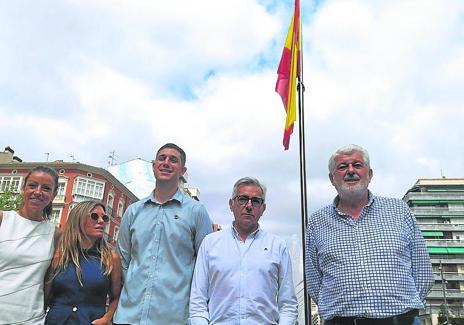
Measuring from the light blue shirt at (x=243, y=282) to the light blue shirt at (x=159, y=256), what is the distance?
21 cm

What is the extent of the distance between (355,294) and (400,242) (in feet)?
1.87

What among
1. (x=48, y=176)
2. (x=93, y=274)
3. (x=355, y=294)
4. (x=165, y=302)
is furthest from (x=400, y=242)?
(x=48, y=176)

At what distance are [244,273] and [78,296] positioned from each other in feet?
4.57

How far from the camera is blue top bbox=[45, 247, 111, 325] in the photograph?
334 cm

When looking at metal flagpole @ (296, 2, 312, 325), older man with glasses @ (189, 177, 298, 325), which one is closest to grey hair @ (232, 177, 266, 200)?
older man with glasses @ (189, 177, 298, 325)

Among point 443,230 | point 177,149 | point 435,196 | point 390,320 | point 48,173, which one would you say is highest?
point 435,196

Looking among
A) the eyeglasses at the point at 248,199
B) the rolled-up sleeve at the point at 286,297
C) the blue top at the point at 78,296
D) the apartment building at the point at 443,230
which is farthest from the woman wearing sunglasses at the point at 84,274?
the apartment building at the point at 443,230

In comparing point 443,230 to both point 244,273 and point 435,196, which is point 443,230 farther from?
point 244,273

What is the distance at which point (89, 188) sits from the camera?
42812 mm

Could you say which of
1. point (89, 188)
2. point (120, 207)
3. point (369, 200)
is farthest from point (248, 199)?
point (120, 207)

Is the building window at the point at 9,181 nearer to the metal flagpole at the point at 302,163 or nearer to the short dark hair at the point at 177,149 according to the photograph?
the metal flagpole at the point at 302,163

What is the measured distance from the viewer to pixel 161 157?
3936mm

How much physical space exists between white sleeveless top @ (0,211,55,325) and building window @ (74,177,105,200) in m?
39.6

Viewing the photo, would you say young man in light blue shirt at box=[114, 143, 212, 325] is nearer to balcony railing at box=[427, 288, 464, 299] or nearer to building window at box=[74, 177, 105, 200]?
building window at box=[74, 177, 105, 200]
